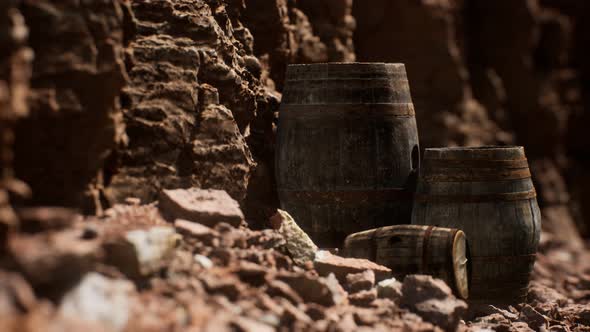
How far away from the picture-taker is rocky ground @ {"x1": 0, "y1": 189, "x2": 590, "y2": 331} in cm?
331

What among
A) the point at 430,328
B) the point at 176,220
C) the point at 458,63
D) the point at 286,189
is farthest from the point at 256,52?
the point at 458,63

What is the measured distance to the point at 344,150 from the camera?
19.6 ft

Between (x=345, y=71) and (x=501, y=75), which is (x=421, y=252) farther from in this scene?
(x=501, y=75)

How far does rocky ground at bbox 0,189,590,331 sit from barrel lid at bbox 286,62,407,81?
117cm

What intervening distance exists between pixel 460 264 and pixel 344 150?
1084 mm

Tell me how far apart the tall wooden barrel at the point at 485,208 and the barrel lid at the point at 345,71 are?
2.03ft

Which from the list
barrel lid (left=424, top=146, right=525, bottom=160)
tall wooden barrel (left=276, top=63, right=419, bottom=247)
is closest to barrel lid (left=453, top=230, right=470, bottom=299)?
barrel lid (left=424, top=146, right=525, bottom=160)

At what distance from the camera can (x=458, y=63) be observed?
455 inches

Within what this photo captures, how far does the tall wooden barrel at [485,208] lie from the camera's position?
5.77 metres

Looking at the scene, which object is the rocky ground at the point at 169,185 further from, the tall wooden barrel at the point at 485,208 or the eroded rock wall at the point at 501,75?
the eroded rock wall at the point at 501,75

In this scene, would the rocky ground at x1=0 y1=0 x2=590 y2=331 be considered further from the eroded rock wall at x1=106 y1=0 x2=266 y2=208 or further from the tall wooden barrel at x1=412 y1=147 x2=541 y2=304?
the tall wooden barrel at x1=412 y1=147 x2=541 y2=304

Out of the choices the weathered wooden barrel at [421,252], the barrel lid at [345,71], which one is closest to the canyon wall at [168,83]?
the barrel lid at [345,71]

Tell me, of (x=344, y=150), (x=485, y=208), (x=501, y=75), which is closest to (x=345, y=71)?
(x=344, y=150)

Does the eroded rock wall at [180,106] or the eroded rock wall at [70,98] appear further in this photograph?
the eroded rock wall at [180,106]
